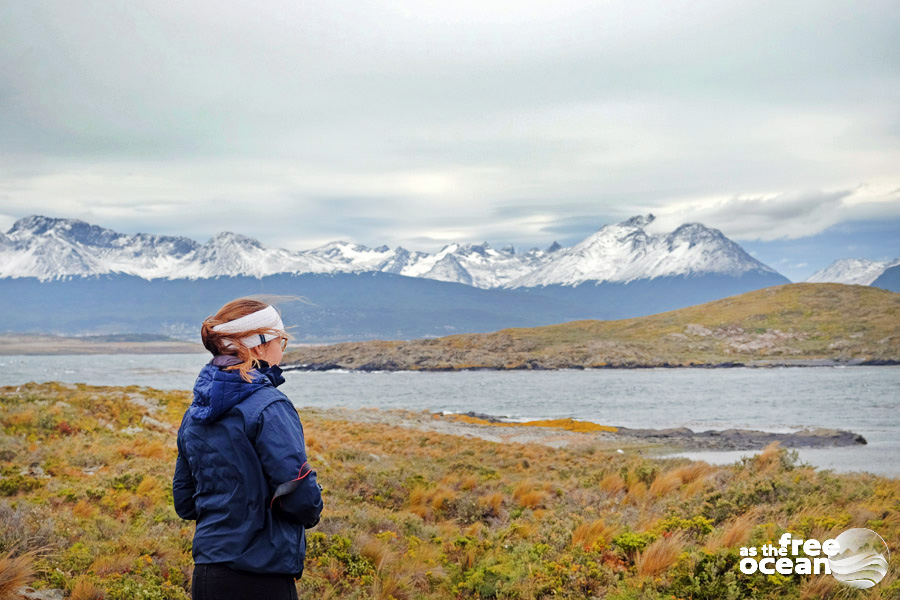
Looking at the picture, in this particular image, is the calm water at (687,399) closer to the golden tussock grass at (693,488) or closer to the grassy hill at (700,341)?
the golden tussock grass at (693,488)

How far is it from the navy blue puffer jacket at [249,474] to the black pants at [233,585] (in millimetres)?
52

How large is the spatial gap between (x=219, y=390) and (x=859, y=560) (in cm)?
636

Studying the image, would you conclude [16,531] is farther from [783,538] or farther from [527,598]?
[783,538]

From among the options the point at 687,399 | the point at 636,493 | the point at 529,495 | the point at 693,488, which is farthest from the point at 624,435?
the point at 687,399

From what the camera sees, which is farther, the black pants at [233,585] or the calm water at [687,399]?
the calm water at [687,399]

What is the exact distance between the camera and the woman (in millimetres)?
3287

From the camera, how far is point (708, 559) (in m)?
6.32

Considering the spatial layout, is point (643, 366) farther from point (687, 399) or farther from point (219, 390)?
point (219, 390)

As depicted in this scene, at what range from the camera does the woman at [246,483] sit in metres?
3.29

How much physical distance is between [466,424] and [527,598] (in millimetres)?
33348

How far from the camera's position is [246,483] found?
131 inches

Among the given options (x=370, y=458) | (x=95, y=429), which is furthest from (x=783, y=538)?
(x=95, y=429)

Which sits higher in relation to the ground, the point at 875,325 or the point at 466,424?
the point at 875,325

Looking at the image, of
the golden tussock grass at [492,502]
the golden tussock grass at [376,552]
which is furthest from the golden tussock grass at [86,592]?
the golden tussock grass at [492,502]
